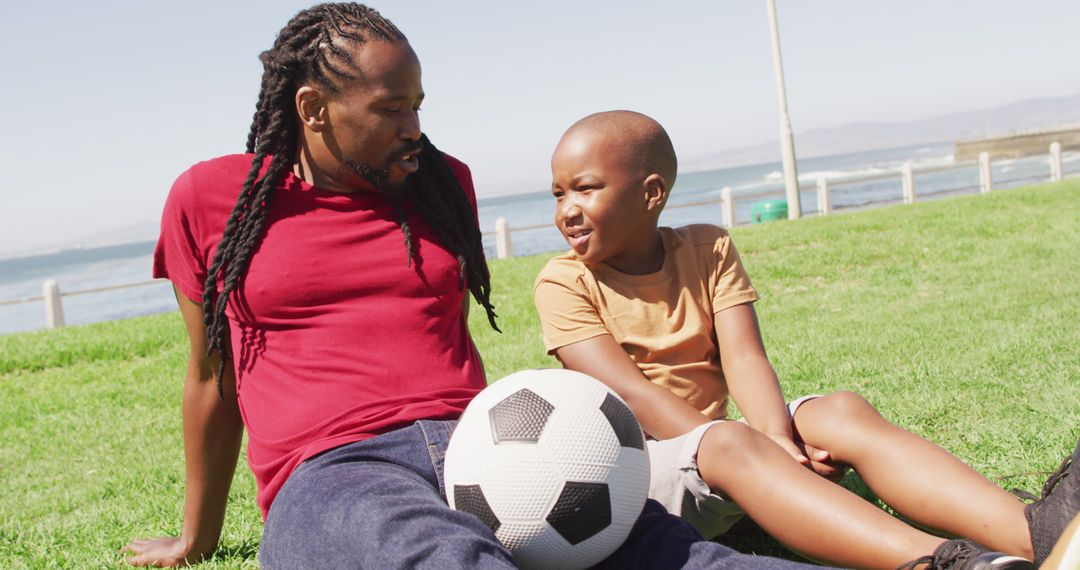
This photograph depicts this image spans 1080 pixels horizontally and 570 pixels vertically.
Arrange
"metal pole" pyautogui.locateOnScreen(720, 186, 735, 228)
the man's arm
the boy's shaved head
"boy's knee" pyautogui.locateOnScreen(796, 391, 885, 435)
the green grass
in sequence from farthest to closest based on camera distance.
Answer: "metal pole" pyautogui.locateOnScreen(720, 186, 735, 228) → the green grass → the boy's shaved head → the man's arm → "boy's knee" pyautogui.locateOnScreen(796, 391, 885, 435)

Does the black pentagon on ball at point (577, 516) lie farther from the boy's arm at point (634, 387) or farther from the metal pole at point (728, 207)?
the metal pole at point (728, 207)

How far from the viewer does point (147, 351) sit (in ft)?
32.2

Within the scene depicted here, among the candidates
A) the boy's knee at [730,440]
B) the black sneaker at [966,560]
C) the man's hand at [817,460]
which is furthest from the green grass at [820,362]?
the black sneaker at [966,560]

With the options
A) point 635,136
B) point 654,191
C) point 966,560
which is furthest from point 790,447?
point 635,136

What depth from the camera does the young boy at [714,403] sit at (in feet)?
7.93

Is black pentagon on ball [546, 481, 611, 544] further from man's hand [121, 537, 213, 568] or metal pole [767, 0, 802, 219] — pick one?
metal pole [767, 0, 802, 219]

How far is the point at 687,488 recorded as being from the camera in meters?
2.85

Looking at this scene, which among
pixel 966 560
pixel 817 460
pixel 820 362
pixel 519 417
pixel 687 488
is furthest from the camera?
pixel 820 362

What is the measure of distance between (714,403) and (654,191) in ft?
2.61

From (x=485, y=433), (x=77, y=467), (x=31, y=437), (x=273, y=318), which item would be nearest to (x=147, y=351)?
(x=31, y=437)

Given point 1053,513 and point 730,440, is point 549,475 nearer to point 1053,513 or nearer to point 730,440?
point 730,440

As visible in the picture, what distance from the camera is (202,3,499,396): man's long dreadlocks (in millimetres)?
2955

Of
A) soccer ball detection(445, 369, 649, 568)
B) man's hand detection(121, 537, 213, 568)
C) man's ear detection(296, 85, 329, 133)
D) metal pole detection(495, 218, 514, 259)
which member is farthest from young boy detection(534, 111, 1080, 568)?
metal pole detection(495, 218, 514, 259)

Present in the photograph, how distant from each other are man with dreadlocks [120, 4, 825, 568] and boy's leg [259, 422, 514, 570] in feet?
0.04
